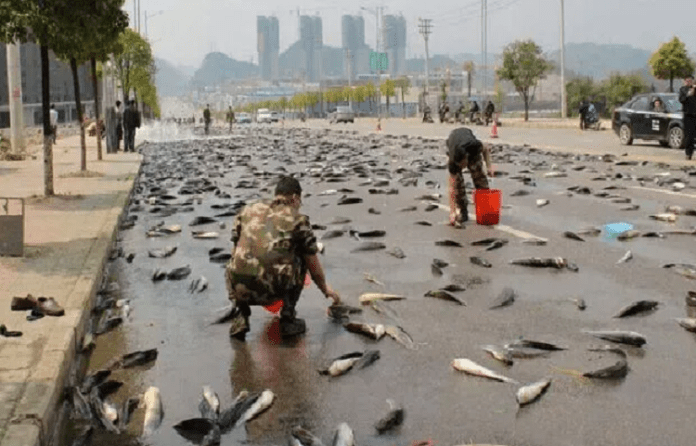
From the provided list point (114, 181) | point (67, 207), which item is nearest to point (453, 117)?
point (114, 181)

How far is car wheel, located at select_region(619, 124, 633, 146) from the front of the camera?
33.1m

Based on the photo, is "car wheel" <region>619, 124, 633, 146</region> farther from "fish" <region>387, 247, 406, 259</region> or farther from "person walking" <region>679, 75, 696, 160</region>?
"fish" <region>387, 247, 406, 259</region>

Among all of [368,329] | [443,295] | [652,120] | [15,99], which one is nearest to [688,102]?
[652,120]

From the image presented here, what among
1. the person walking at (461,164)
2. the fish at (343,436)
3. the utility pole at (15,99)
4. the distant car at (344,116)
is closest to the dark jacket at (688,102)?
the person walking at (461,164)

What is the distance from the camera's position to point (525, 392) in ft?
18.4

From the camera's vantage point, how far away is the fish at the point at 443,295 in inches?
329

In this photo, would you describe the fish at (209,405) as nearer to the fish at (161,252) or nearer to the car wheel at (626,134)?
the fish at (161,252)

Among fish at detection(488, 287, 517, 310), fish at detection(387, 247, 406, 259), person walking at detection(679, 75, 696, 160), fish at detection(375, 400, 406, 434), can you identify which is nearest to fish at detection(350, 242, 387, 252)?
fish at detection(387, 247, 406, 259)

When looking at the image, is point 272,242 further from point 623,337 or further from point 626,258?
point 626,258

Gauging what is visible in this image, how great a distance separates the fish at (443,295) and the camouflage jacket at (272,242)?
1.63m

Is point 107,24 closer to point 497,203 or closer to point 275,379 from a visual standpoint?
point 497,203

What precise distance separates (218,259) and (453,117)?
75.6 m

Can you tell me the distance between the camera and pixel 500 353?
6.48 meters

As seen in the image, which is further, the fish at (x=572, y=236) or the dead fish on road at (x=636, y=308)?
the fish at (x=572, y=236)
